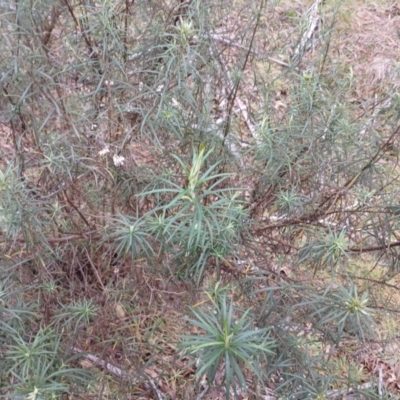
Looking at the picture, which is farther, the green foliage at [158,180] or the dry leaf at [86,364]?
the dry leaf at [86,364]

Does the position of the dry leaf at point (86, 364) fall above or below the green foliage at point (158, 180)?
below

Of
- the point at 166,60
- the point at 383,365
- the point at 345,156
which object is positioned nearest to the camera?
the point at 166,60

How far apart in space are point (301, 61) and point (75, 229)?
3.53ft

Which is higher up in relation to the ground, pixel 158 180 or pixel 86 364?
pixel 158 180

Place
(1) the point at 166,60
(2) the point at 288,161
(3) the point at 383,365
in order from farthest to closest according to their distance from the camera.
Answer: (3) the point at 383,365 < (2) the point at 288,161 < (1) the point at 166,60

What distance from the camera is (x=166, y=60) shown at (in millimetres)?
1524

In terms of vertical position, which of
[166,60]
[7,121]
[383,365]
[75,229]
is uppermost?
[166,60]

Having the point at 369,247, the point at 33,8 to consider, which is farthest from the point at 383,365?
the point at 33,8

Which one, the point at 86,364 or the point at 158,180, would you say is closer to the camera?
the point at 158,180

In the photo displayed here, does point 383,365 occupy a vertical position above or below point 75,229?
below

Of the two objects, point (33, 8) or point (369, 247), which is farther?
point (369, 247)

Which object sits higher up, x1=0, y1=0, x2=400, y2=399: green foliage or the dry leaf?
x1=0, y1=0, x2=400, y2=399: green foliage

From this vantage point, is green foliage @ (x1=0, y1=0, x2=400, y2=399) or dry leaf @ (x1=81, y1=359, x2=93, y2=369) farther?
dry leaf @ (x1=81, y1=359, x2=93, y2=369)

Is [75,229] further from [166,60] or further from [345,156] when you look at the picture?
[345,156]
